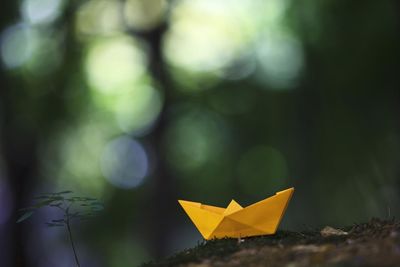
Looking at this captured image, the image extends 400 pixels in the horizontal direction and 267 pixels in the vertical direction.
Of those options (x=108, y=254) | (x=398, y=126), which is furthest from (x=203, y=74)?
(x=398, y=126)

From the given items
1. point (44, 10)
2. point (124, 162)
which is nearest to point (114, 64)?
point (124, 162)

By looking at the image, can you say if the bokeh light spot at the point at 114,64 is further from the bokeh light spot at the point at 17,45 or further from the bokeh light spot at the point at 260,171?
the bokeh light spot at the point at 260,171

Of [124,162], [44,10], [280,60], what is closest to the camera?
[44,10]

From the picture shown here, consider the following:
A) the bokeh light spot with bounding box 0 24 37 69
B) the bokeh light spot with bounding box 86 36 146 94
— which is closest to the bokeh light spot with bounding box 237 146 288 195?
the bokeh light spot with bounding box 86 36 146 94

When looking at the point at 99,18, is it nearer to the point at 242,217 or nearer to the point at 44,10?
the point at 44,10

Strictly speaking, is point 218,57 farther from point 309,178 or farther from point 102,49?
point 309,178
